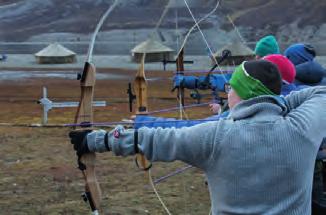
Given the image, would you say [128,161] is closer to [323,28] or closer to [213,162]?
[213,162]

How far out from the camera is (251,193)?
182 centimetres

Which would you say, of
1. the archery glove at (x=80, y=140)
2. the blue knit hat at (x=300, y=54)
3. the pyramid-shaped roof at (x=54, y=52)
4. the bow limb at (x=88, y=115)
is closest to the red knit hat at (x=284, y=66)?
the blue knit hat at (x=300, y=54)

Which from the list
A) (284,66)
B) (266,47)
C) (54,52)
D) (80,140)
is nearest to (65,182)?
Answer: (266,47)

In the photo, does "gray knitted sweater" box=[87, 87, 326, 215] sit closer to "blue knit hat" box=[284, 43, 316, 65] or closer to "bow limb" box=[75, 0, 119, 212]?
"bow limb" box=[75, 0, 119, 212]

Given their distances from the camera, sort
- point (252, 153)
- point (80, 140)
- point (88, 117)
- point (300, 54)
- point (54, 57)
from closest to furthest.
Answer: point (252, 153), point (80, 140), point (88, 117), point (300, 54), point (54, 57)

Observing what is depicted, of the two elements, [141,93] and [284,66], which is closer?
[284,66]

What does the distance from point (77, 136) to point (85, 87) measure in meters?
0.73

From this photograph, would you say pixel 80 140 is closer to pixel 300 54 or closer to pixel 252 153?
pixel 252 153

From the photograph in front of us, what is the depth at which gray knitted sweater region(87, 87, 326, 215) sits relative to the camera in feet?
5.92

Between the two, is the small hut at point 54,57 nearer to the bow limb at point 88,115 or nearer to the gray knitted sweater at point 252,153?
the bow limb at point 88,115

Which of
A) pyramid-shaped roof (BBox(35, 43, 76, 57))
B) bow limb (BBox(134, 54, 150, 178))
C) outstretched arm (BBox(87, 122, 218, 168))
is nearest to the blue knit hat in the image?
bow limb (BBox(134, 54, 150, 178))

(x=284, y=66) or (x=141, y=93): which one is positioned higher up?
(x=284, y=66)

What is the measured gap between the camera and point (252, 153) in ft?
5.90

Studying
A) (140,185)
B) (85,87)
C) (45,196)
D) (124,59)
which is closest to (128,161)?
(140,185)
